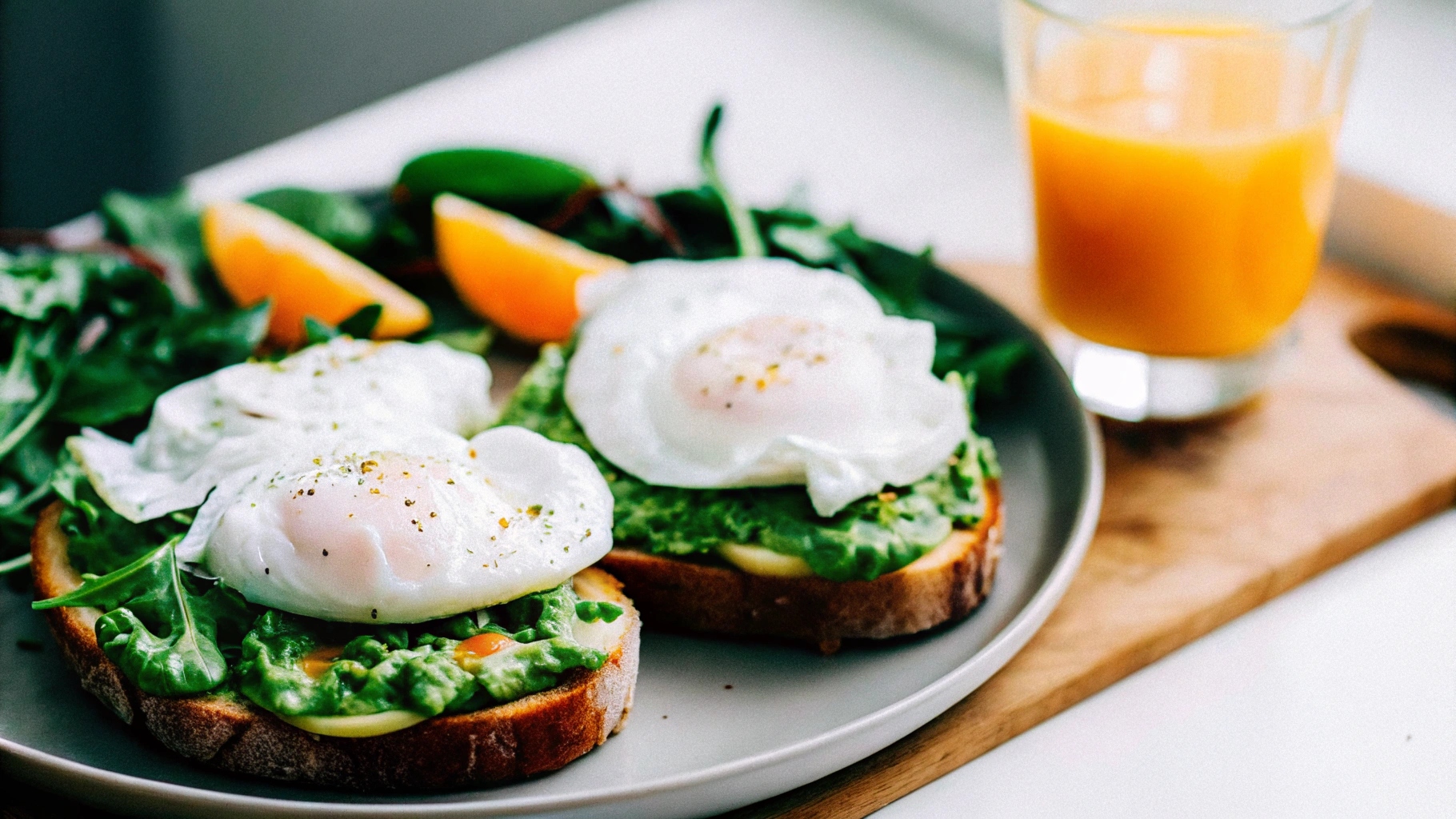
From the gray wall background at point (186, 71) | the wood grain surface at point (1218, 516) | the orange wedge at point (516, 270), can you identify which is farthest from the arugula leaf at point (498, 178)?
the gray wall background at point (186, 71)

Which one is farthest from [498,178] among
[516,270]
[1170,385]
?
[1170,385]

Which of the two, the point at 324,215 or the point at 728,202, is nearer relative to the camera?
the point at 728,202

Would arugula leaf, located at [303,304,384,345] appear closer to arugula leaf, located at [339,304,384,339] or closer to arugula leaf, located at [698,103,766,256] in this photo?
arugula leaf, located at [339,304,384,339]

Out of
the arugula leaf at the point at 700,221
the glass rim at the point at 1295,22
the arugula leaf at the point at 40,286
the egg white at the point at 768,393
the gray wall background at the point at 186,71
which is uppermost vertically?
the glass rim at the point at 1295,22

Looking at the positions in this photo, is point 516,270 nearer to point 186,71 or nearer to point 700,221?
point 700,221

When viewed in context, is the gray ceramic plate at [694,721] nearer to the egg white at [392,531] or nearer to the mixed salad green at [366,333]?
the mixed salad green at [366,333]
